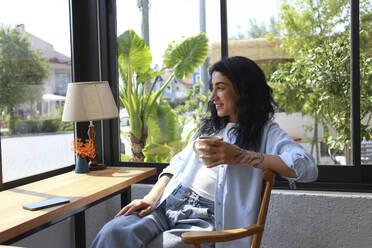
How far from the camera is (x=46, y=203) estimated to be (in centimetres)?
177

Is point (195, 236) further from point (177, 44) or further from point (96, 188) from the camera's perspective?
point (177, 44)

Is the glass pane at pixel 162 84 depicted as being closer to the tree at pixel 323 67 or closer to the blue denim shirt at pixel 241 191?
the tree at pixel 323 67

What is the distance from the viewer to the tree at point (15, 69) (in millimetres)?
2309

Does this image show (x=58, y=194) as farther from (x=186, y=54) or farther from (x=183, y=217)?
(x=186, y=54)

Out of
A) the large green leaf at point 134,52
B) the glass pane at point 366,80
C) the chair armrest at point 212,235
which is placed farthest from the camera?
the large green leaf at point 134,52

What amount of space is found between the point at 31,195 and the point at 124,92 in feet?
4.08

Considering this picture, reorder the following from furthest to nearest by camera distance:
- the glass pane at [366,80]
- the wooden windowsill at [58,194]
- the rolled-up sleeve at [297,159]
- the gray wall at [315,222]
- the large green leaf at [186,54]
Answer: the large green leaf at [186,54], the glass pane at [366,80], the gray wall at [315,222], the wooden windowsill at [58,194], the rolled-up sleeve at [297,159]

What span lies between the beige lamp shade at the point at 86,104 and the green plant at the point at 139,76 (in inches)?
23.7

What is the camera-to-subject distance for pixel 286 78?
2623 mm

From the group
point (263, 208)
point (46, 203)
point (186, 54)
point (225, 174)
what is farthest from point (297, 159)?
point (186, 54)

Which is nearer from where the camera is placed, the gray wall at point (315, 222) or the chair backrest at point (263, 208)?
the chair backrest at point (263, 208)

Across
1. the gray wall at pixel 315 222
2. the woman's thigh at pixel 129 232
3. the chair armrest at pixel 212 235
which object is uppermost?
the chair armrest at pixel 212 235

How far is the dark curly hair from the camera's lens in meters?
1.74

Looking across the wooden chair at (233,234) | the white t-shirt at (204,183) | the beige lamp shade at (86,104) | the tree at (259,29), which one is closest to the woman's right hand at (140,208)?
the white t-shirt at (204,183)
